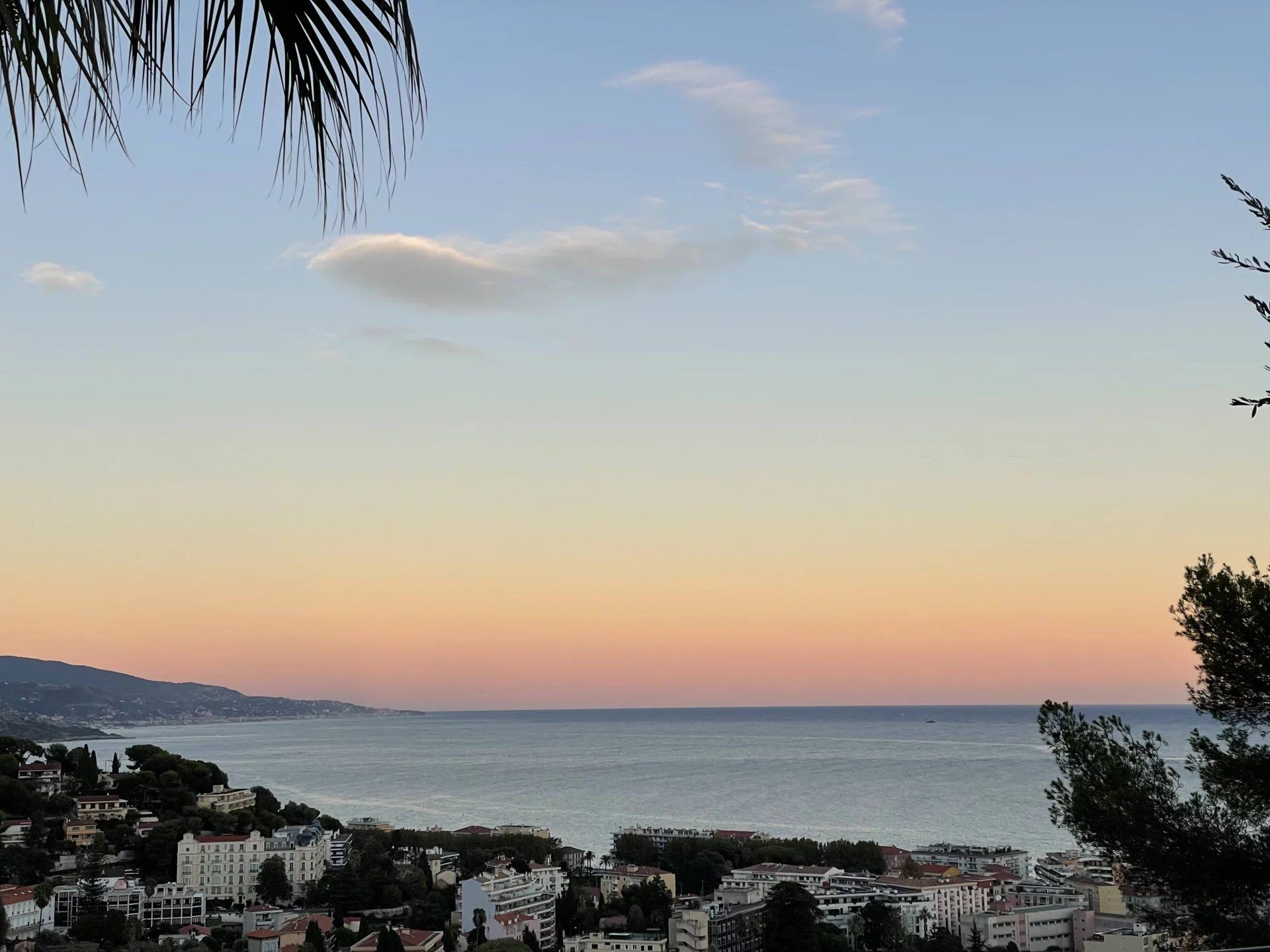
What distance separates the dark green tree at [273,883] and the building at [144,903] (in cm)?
151

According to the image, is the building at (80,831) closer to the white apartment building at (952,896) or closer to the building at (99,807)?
the building at (99,807)

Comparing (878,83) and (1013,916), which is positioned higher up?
(878,83)

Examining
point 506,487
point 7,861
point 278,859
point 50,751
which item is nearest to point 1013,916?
point 506,487

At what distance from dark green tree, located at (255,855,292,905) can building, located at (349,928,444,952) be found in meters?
5.58

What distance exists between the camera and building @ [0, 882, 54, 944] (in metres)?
21.6

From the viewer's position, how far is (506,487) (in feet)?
91.3

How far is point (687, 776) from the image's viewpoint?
60250mm

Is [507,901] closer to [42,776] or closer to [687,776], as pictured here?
[42,776]

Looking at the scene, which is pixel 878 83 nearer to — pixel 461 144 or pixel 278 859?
pixel 461 144

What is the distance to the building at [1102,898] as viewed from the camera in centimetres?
2556

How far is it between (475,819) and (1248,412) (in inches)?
1805

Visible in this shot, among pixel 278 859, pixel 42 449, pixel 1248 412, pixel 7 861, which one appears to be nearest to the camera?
pixel 1248 412

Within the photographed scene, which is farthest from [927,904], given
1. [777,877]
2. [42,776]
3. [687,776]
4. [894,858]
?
[687,776]

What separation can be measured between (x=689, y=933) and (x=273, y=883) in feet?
36.5
